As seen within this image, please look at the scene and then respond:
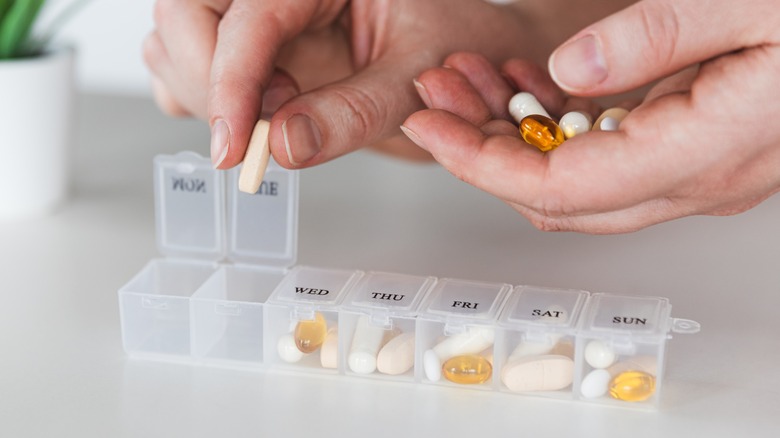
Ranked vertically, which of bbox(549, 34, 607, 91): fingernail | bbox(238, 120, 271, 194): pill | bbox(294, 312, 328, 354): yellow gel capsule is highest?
bbox(549, 34, 607, 91): fingernail

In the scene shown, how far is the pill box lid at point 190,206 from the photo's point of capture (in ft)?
4.31

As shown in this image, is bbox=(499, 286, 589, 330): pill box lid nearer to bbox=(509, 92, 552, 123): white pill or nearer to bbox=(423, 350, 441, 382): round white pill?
bbox=(423, 350, 441, 382): round white pill

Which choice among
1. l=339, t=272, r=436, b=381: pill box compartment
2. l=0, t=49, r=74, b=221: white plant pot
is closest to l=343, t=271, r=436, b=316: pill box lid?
l=339, t=272, r=436, b=381: pill box compartment

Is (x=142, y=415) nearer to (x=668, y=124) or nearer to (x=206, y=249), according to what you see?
(x=206, y=249)

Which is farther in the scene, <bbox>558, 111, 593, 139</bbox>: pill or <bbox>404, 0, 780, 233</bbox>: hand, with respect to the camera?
<bbox>558, 111, 593, 139</bbox>: pill

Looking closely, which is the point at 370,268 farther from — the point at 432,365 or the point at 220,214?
the point at 432,365

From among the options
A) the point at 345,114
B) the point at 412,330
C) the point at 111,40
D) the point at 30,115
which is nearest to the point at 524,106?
the point at 345,114

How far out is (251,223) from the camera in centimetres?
131

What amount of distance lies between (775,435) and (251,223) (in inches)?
Answer: 26.3

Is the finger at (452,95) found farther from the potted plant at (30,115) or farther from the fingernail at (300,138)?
the potted plant at (30,115)

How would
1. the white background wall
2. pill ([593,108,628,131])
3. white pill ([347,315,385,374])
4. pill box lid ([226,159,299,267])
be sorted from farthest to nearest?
the white background wall < pill box lid ([226,159,299,267]) < pill ([593,108,628,131]) < white pill ([347,315,385,374])

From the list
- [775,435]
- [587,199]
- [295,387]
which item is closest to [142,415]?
[295,387]

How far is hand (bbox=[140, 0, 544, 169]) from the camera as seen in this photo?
116cm

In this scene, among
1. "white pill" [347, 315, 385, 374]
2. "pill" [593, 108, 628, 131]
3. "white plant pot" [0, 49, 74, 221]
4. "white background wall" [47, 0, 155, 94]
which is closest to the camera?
"white pill" [347, 315, 385, 374]
